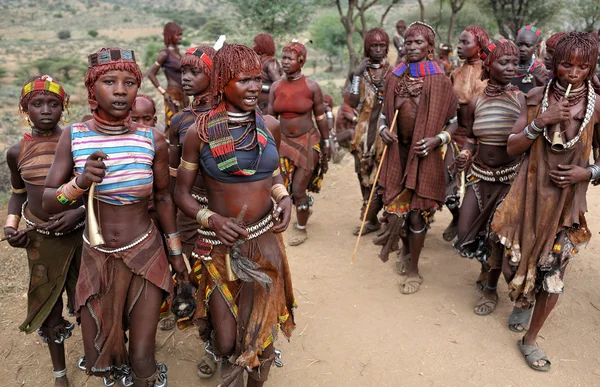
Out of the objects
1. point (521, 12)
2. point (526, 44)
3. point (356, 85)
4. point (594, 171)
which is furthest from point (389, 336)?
point (521, 12)

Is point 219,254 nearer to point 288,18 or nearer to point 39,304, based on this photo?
point 39,304

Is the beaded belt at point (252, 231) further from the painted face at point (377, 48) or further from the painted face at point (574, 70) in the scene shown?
the painted face at point (377, 48)

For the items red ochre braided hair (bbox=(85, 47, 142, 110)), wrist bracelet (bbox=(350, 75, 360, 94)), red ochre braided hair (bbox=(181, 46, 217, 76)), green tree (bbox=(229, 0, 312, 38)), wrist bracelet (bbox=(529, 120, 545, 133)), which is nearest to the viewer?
red ochre braided hair (bbox=(85, 47, 142, 110))

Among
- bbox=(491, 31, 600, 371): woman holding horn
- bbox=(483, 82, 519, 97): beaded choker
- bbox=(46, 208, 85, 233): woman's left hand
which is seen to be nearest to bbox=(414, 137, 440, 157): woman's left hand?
bbox=(483, 82, 519, 97): beaded choker

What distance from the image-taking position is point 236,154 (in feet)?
9.22

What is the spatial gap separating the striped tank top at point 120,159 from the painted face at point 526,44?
4337 mm

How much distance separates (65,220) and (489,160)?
124 inches

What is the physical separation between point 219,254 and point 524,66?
420 centimetres

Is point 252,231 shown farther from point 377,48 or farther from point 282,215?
point 377,48

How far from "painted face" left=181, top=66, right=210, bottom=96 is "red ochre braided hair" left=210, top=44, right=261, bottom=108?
3.47 feet

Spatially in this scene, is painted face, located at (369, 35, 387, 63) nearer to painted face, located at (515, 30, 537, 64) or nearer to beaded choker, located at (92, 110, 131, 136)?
painted face, located at (515, 30, 537, 64)

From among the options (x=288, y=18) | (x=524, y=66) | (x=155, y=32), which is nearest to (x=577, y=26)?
(x=288, y=18)

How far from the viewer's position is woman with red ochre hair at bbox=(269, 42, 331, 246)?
5.57 m

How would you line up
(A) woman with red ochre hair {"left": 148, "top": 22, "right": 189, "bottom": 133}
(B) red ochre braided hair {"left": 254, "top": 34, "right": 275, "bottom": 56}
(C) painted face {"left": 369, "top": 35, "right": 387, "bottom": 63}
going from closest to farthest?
1. (C) painted face {"left": 369, "top": 35, "right": 387, "bottom": 63}
2. (B) red ochre braided hair {"left": 254, "top": 34, "right": 275, "bottom": 56}
3. (A) woman with red ochre hair {"left": 148, "top": 22, "right": 189, "bottom": 133}
